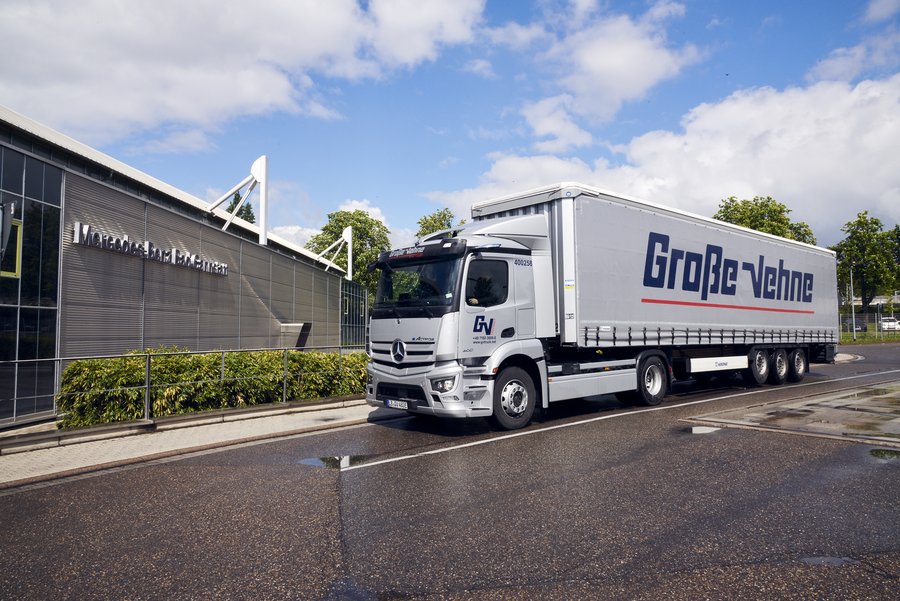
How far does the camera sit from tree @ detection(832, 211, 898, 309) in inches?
1850

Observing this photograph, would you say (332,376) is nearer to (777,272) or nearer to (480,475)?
(480,475)

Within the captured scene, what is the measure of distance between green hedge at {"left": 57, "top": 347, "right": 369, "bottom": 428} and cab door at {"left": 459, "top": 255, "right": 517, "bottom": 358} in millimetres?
4818

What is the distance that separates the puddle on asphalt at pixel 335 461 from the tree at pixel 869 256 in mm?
51807

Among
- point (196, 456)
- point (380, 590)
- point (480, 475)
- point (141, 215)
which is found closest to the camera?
point (380, 590)

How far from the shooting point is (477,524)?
4723mm

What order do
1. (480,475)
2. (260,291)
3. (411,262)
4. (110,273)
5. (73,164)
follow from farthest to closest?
1. (260,291)
2. (73,164)
3. (110,273)
4. (411,262)
5. (480,475)

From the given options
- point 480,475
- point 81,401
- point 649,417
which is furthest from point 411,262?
point 81,401

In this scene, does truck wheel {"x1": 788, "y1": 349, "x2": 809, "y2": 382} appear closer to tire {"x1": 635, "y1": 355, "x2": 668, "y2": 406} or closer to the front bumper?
tire {"x1": 635, "y1": 355, "x2": 668, "y2": 406}

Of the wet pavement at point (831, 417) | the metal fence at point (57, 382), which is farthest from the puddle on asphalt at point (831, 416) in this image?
the metal fence at point (57, 382)

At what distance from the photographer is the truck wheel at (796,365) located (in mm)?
15961

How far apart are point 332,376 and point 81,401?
15.1 ft

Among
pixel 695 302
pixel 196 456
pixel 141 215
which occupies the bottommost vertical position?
pixel 196 456

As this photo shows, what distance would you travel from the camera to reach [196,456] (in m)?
7.62

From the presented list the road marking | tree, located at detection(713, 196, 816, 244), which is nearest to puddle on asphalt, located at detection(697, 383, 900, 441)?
the road marking
